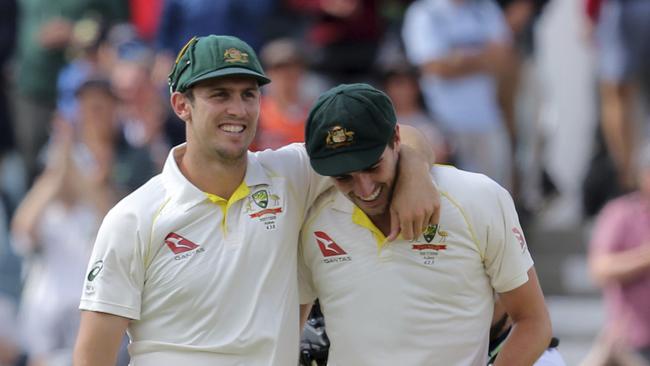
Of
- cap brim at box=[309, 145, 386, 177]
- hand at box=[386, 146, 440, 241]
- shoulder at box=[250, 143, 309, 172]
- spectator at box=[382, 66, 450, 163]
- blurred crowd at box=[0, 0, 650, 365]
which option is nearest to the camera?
cap brim at box=[309, 145, 386, 177]

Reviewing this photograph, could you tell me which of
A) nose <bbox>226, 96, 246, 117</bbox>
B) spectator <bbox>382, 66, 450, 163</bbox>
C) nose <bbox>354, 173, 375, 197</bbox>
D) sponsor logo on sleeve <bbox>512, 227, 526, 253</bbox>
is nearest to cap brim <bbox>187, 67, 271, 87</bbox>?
nose <bbox>226, 96, 246, 117</bbox>

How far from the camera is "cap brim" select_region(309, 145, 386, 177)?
505cm

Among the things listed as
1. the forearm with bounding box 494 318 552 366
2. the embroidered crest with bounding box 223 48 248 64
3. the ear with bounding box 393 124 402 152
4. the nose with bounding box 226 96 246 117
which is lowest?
the forearm with bounding box 494 318 552 366

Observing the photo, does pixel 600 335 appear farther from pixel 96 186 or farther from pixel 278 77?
pixel 96 186

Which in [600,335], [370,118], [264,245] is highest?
[370,118]

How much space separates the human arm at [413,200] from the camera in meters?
5.16

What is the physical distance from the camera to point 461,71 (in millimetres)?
10680

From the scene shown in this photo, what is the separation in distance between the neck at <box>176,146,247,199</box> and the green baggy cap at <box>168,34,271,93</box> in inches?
10.7

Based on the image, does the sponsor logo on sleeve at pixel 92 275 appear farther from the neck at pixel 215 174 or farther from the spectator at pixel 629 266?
the spectator at pixel 629 266

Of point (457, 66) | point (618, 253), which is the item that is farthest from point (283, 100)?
point (618, 253)

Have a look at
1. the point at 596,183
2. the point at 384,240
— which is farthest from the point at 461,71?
the point at 384,240

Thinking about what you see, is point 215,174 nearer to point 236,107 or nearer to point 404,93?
point 236,107

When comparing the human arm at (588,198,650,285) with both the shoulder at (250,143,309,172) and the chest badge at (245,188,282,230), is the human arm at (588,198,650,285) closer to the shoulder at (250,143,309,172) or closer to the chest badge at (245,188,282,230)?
the shoulder at (250,143,309,172)

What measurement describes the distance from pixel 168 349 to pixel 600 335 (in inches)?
220
